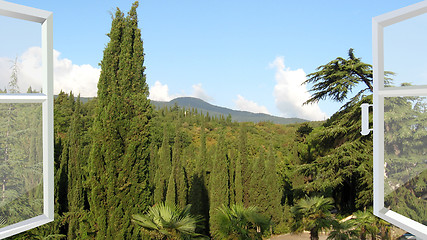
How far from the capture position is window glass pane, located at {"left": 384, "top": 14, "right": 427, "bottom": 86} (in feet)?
8.79

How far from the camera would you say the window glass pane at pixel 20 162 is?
2.85 meters

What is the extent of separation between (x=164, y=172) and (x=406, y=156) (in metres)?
17.1

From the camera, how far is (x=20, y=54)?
10.1ft

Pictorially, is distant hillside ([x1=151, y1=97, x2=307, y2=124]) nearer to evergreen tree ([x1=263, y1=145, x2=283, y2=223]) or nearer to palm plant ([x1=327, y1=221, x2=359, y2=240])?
evergreen tree ([x1=263, y1=145, x2=283, y2=223])

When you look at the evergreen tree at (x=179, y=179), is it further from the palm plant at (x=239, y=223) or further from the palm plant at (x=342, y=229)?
the palm plant at (x=239, y=223)

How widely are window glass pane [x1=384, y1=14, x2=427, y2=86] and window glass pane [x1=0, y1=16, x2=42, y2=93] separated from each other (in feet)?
10.0

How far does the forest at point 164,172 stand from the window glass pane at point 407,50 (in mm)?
193

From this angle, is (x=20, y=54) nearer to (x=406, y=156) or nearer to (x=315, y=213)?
(x=406, y=156)

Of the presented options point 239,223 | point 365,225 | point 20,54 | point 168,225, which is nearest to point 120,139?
point 168,225

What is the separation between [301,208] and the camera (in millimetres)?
9367

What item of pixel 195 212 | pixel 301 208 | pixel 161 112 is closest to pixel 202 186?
pixel 195 212

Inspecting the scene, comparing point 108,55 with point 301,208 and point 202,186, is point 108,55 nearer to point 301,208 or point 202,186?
point 301,208

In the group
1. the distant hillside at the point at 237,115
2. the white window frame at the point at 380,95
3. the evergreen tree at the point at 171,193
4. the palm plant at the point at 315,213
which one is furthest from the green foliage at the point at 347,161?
the distant hillside at the point at 237,115

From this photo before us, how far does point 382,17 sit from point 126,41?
21.2 ft
